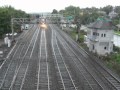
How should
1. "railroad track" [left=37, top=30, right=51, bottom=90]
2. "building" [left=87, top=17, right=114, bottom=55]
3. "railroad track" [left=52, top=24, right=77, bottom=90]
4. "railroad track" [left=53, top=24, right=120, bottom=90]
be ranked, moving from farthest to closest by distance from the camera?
1. "building" [left=87, top=17, right=114, bottom=55]
2. "railroad track" [left=53, top=24, right=120, bottom=90]
3. "railroad track" [left=52, top=24, right=77, bottom=90]
4. "railroad track" [left=37, top=30, right=51, bottom=90]

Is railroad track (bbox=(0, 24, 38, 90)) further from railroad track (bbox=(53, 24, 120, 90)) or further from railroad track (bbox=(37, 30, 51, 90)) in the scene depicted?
railroad track (bbox=(53, 24, 120, 90))

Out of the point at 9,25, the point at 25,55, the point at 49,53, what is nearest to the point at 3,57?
the point at 25,55

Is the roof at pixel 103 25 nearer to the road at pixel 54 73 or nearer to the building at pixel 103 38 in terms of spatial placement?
the building at pixel 103 38

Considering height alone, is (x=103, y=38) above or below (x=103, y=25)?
below

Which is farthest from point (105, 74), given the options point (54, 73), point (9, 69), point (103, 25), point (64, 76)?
point (103, 25)

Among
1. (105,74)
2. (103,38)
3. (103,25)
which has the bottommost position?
(105,74)

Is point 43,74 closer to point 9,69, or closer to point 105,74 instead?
point 9,69

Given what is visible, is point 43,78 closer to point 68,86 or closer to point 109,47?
point 68,86

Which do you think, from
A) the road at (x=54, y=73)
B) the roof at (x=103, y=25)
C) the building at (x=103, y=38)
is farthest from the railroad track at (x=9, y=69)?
the roof at (x=103, y=25)

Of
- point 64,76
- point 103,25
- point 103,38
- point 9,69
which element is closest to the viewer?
point 64,76

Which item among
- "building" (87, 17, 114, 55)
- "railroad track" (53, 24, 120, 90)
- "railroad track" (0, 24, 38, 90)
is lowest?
"railroad track" (53, 24, 120, 90)

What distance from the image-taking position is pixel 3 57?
3731 centimetres

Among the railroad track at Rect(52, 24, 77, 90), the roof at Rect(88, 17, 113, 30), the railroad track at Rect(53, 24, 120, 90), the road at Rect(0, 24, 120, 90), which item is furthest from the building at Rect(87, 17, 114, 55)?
the railroad track at Rect(52, 24, 77, 90)

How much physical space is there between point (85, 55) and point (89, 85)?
1666 centimetres
